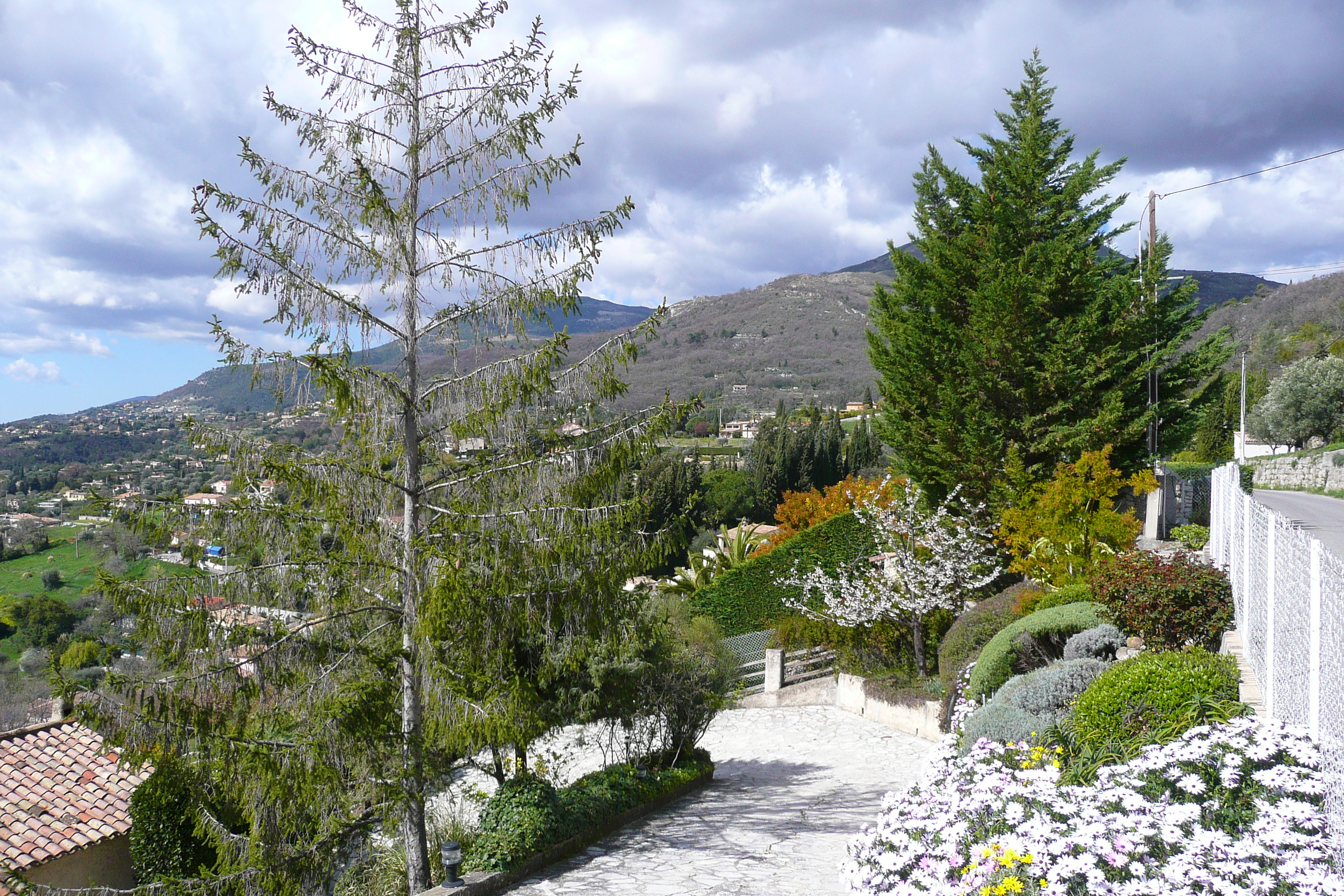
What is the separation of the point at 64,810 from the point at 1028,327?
18.1 m

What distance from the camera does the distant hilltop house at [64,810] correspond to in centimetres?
1059

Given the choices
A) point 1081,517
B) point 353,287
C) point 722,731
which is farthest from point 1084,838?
point 722,731

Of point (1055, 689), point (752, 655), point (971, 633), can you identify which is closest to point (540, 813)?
point (1055, 689)

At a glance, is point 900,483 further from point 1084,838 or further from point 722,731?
point 1084,838

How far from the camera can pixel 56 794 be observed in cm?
1167

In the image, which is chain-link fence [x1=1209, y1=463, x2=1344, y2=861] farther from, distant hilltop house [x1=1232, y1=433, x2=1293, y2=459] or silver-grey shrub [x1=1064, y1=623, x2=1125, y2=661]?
distant hilltop house [x1=1232, y1=433, x2=1293, y2=459]

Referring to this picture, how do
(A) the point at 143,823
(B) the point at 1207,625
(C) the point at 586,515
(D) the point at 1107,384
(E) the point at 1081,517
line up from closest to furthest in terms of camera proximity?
(C) the point at 586,515, (B) the point at 1207,625, (A) the point at 143,823, (E) the point at 1081,517, (D) the point at 1107,384

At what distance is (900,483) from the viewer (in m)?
19.2

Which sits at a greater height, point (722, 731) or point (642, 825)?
point (642, 825)

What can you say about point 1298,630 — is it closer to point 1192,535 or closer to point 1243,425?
point 1192,535

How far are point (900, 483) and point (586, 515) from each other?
13.3 m

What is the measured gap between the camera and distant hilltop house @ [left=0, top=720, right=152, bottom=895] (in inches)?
417

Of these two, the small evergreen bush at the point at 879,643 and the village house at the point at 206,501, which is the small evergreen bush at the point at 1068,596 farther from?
the village house at the point at 206,501

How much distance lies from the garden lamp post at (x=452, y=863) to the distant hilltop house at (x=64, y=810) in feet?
18.1
